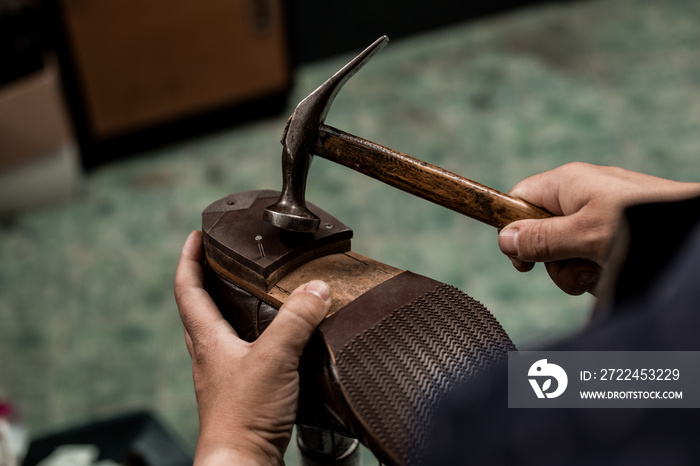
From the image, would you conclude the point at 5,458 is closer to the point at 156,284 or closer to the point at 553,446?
the point at 156,284

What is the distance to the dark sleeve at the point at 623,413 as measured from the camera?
47 centimetres

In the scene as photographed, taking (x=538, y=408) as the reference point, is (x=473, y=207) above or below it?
below

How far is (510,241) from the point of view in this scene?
3.34 feet

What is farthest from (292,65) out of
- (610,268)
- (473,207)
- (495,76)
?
(610,268)

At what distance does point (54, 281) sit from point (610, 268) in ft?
8.50

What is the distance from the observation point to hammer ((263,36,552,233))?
1.03 metres

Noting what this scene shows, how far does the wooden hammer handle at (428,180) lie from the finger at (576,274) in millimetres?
90

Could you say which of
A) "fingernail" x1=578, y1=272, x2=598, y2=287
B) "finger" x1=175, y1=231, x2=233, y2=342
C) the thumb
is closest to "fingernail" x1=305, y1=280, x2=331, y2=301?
"finger" x1=175, y1=231, x2=233, y2=342

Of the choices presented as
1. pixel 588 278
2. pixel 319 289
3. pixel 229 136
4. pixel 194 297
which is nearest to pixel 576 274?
pixel 588 278

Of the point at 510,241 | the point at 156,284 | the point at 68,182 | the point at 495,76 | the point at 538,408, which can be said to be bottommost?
the point at 156,284

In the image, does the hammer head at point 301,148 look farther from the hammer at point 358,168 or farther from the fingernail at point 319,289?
the fingernail at point 319,289

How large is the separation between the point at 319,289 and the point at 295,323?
7 cm

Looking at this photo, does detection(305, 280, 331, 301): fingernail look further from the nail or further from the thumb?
the thumb

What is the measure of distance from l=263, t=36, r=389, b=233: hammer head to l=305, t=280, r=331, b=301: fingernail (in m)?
0.10
